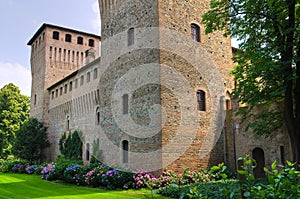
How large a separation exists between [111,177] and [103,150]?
4.67 meters

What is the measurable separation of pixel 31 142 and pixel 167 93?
19257mm

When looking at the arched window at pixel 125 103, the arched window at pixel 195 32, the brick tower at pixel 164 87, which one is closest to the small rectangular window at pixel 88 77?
the brick tower at pixel 164 87

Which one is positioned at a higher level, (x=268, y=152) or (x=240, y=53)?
(x=240, y=53)

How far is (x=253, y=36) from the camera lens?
12.2 meters

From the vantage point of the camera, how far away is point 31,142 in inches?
1113

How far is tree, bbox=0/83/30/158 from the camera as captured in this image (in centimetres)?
3388

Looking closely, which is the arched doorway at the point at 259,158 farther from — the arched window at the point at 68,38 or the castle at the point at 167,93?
the arched window at the point at 68,38

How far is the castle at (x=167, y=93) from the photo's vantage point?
47.3 ft

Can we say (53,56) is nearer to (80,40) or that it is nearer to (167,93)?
(80,40)

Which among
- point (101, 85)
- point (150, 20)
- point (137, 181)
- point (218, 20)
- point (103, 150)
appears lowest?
point (137, 181)

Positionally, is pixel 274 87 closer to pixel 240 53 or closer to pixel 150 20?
pixel 240 53

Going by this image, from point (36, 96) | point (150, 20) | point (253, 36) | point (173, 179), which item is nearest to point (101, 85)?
point (150, 20)

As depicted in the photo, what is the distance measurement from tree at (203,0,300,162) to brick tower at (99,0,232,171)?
340 cm

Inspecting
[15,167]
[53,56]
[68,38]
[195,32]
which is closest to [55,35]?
[68,38]
